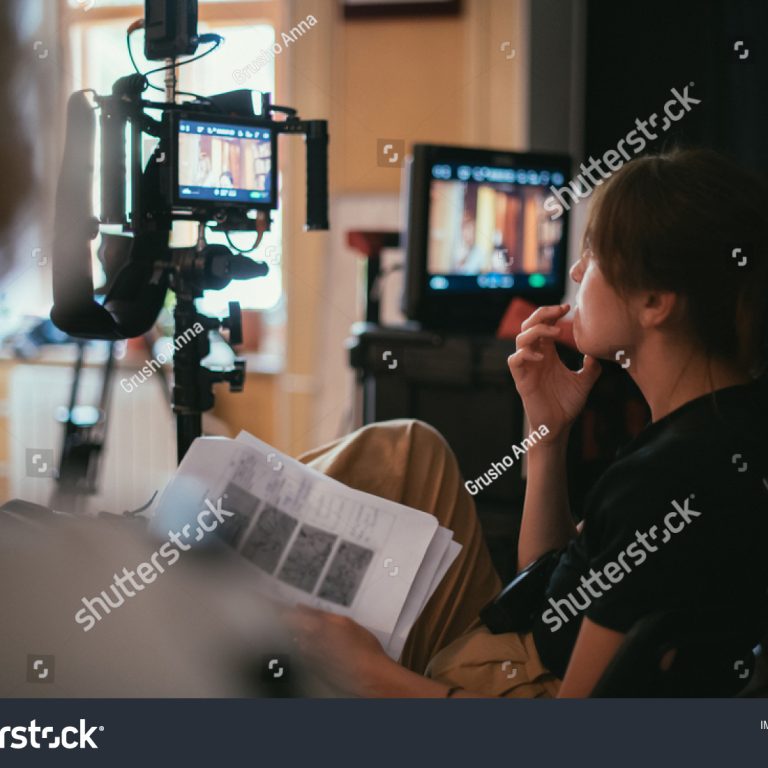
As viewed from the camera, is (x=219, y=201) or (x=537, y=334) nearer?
(x=537, y=334)

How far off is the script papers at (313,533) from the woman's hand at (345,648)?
0.8 inches

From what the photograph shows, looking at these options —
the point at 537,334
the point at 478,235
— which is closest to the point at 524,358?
the point at 537,334

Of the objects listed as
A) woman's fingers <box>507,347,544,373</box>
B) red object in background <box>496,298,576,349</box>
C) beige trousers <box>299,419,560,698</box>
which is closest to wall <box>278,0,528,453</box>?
red object in background <box>496,298,576,349</box>

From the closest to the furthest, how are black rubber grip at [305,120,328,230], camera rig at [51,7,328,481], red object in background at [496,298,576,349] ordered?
camera rig at [51,7,328,481], black rubber grip at [305,120,328,230], red object in background at [496,298,576,349]

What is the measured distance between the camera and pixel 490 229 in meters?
2.41

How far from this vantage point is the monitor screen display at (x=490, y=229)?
2.33 metres

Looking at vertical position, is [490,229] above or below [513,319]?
above

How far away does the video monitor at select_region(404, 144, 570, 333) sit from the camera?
2.30 meters

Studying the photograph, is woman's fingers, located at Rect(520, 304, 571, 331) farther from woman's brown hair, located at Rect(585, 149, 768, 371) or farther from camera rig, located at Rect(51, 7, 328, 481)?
camera rig, located at Rect(51, 7, 328, 481)

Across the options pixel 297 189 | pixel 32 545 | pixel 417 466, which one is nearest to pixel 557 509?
pixel 417 466

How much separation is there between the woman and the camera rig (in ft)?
1.54

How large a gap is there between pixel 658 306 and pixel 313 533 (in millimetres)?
408

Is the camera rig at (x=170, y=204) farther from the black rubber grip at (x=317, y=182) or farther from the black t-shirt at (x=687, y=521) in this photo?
the black t-shirt at (x=687, y=521)

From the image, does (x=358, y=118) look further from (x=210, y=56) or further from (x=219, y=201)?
(x=219, y=201)
